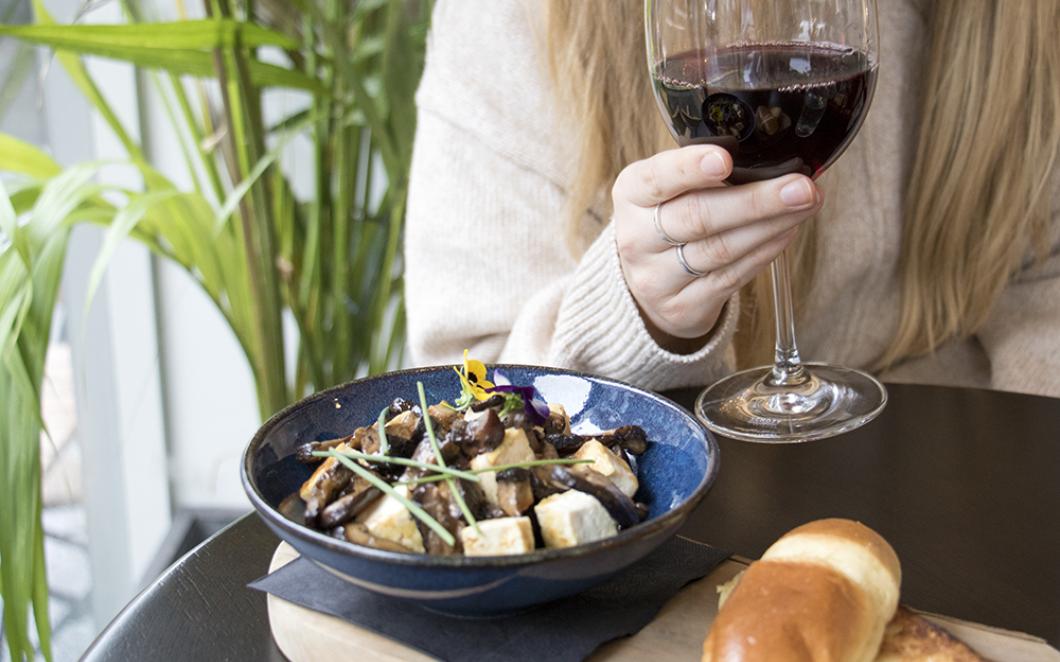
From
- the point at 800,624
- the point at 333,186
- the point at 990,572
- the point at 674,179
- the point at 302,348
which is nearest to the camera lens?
the point at 800,624

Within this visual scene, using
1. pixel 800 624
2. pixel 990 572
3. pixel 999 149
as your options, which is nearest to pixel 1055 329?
pixel 999 149

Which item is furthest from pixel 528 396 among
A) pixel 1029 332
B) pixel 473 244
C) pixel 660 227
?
pixel 1029 332

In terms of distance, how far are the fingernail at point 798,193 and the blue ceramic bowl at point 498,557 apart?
20 centimetres

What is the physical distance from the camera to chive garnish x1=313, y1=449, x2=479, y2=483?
638 mm

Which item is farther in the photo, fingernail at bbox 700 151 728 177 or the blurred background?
A: the blurred background

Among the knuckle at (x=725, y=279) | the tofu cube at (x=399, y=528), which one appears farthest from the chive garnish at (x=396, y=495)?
the knuckle at (x=725, y=279)

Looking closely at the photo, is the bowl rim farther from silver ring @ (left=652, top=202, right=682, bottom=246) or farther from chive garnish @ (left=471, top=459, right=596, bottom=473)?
silver ring @ (left=652, top=202, right=682, bottom=246)

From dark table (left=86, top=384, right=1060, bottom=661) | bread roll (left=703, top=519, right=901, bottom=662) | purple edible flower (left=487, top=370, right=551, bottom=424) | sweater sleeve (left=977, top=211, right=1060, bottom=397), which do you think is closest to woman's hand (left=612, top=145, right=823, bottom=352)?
dark table (left=86, top=384, right=1060, bottom=661)

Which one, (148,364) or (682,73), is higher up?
(682,73)

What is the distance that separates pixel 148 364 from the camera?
2406 mm

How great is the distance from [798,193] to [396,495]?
42cm

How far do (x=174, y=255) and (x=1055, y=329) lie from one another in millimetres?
1298

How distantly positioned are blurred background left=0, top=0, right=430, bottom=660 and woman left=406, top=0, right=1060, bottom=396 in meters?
0.35

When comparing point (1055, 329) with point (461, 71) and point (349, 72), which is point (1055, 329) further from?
point (349, 72)
